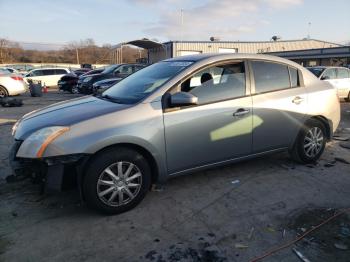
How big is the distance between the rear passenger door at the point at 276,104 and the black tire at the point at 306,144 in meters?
0.14

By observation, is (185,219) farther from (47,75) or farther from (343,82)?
(47,75)

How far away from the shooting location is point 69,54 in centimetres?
7462

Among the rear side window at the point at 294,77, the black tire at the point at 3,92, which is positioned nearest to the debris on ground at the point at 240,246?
the rear side window at the point at 294,77

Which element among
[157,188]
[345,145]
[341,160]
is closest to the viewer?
[157,188]

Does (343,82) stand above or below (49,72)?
below

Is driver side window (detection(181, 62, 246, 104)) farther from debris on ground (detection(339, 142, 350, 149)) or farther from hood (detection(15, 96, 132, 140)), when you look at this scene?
debris on ground (detection(339, 142, 350, 149))

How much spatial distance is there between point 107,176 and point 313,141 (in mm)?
3276

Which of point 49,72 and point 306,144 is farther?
point 49,72

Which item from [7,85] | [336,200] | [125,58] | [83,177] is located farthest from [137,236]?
[125,58]

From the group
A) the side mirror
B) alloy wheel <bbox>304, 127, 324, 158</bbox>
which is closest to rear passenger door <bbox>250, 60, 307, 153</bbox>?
alloy wheel <bbox>304, 127, 324, 158</bbox>

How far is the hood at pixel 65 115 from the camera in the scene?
10.8 feet

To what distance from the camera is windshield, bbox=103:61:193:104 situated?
3.72 metres

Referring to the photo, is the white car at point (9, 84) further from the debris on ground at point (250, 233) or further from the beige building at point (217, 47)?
→ the beige building at point (217, 47)

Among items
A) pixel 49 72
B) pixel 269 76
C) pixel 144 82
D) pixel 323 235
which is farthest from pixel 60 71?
pixel 323 235
